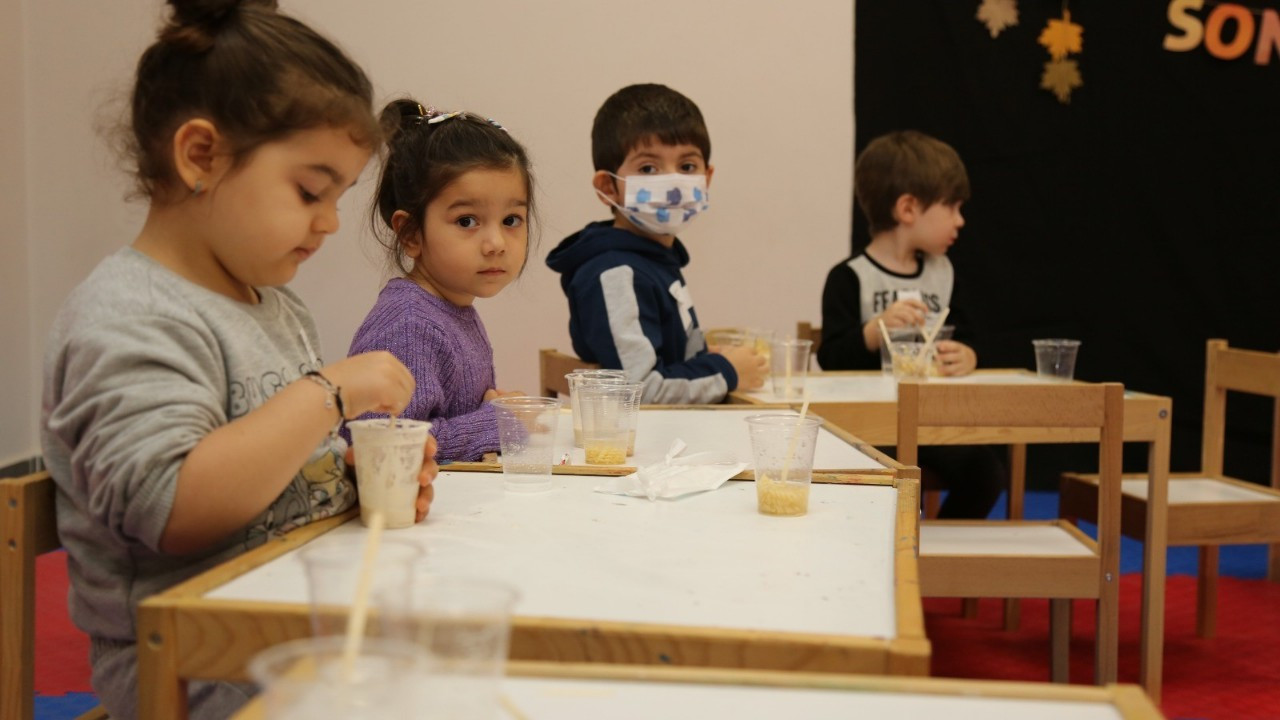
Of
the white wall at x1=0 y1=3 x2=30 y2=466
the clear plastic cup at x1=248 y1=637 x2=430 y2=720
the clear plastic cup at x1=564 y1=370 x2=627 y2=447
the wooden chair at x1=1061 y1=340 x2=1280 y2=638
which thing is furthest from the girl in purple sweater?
the white wall at x1=0 y1=3 x2=30 y2=466

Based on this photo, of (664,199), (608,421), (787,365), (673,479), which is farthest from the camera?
(664,199)

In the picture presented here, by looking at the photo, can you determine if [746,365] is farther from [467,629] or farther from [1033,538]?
[467,629]

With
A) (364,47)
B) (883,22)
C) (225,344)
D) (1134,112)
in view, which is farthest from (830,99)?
(225,344)

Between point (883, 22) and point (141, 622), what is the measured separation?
466cm

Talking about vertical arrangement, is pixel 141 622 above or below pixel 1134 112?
below

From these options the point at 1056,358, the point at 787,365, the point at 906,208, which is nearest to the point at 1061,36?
the point at 906,208

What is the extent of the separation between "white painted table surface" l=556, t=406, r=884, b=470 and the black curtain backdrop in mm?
2966

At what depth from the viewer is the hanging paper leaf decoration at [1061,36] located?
16.6 ft

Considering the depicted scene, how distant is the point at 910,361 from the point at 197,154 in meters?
2.28

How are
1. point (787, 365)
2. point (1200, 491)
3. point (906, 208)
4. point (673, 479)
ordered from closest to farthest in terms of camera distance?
point (673, 479), point (787, 365), point (1200, 491), point (906, 208)

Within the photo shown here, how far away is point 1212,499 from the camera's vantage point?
323 centimetres

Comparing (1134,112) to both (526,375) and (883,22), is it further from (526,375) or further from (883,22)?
(526,375)

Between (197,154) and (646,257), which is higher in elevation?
(197,154)

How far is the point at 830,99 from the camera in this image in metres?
5.13
